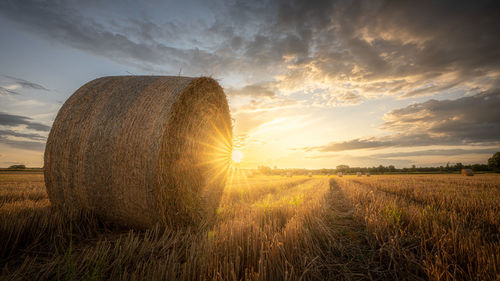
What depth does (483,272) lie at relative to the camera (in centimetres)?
177

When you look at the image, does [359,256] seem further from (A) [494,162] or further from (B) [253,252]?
(A) [494,162]

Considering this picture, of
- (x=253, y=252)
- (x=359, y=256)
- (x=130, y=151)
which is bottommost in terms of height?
(x=359, y=256)

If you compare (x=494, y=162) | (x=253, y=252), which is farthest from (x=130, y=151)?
(x=494, y=162)

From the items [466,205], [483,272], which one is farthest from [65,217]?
[466,205]

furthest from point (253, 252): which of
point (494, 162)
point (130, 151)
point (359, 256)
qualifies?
point (494, 162)

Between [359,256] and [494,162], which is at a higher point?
[494,162]

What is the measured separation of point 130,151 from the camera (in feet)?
11.6

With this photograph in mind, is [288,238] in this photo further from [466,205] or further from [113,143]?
[466,205]

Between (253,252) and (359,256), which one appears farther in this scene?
(359,256)

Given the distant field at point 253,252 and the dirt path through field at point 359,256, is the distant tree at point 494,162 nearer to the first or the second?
the distant field at point 253,252

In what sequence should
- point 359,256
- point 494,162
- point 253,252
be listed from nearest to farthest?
point 253,252 < point 359,256 < point 494,162

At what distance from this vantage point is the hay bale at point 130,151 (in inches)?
138

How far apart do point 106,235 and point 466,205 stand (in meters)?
7.76

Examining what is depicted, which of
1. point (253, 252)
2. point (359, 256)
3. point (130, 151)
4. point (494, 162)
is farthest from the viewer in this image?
point (494, 162)
